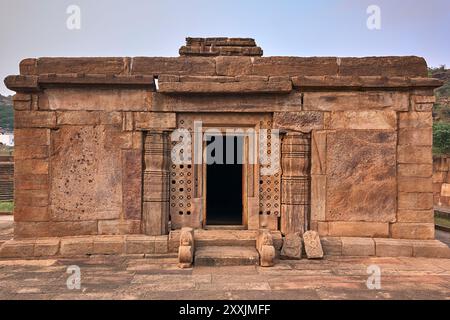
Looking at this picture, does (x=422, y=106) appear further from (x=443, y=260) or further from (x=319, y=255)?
(x=319, y=255)

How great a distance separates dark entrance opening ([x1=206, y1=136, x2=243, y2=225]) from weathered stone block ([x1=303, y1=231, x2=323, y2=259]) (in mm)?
1676

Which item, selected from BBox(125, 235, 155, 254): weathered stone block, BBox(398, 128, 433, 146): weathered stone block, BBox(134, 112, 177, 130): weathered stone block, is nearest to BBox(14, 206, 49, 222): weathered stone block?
BBox(125, 235, 155, 254): weathered stone block

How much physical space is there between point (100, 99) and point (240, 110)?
2332 mm

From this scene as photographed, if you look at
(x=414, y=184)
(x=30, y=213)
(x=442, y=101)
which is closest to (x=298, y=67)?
(x=414, y=184)

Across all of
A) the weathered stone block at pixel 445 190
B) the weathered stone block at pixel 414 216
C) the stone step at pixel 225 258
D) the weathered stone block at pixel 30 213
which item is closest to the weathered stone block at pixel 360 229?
the weathered stone block at pixel 414 216

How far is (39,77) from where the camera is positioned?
604cm

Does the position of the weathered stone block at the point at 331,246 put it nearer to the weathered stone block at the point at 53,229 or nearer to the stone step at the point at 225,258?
the stone step at the point at 225,258

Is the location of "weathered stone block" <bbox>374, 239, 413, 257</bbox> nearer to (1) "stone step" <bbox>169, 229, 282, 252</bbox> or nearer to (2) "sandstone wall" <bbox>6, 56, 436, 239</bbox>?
(2) "sandstone wall" <bbox>6, 56, 436, 239</bbox>

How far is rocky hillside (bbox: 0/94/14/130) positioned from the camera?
53.0m

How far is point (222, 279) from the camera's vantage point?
490 cm

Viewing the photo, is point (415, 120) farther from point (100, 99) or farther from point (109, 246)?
point (109, 246)

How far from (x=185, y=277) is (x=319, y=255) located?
85.6 inches

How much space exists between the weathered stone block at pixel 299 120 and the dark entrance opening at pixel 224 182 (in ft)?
2.62
